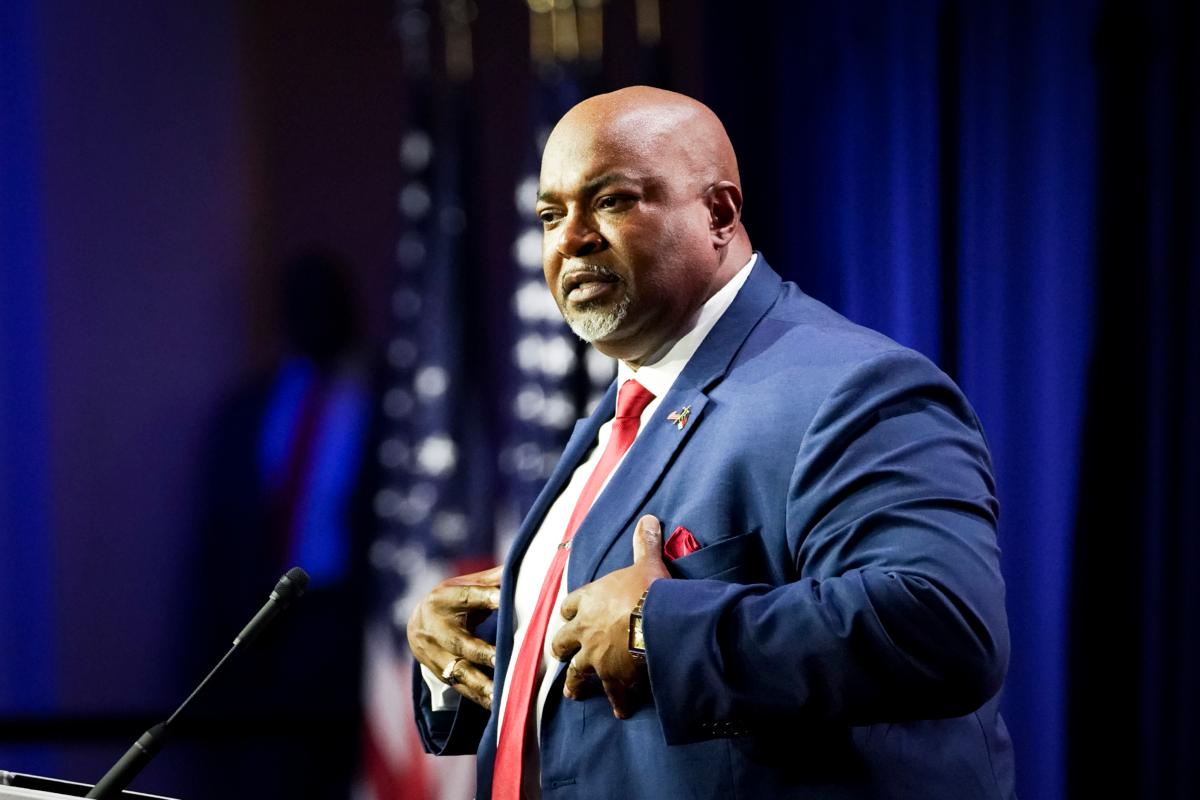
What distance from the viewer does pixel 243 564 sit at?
316cm

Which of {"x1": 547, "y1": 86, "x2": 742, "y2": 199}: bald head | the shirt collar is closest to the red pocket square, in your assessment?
the shirt collar

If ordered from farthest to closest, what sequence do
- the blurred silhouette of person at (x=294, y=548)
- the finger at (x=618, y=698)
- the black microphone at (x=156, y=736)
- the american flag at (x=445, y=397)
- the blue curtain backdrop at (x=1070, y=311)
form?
the blurred silhouette of person at (x=294, y=548), the american flag at (x=445, y=397), the blue curtain backdrop at (x=1070, y=311), the black microphone at (x=156, y=736), the finger at (x=618, y=698)

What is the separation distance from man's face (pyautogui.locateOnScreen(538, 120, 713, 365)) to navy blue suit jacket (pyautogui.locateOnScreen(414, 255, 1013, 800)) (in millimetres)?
81

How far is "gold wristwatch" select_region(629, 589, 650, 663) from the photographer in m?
1.18

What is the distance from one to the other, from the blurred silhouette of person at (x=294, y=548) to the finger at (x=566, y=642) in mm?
1933

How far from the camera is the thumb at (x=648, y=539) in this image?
4.20ft

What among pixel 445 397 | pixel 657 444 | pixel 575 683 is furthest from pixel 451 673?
pixel 445 397

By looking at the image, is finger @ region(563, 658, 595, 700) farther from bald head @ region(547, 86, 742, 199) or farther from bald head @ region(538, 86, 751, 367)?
bald head @ region(547, 86, 742, 199)

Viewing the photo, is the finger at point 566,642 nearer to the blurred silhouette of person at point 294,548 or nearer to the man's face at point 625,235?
the man's face at point 625,235

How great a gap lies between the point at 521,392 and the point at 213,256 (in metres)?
0.91

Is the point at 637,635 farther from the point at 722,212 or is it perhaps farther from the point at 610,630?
the point at 722,212

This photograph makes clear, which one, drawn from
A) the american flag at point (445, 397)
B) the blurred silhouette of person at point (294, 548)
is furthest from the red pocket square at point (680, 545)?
the blurred silhouette of person at point (294, 548)

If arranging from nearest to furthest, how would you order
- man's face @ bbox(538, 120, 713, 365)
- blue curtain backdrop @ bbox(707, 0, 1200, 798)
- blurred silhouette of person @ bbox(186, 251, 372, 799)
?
man's face @ bbox(538, 120, 713, 365) < blue curtain backdrop @ bbox(707, 0, 1200, 798) < blurred silhouette of person @ bbox(186, 251, 372, 799)

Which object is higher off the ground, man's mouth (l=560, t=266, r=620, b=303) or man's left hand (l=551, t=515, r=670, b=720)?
man's mouth (l=560, t=266, r=620, b=303)
